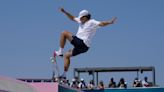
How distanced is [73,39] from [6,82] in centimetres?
487

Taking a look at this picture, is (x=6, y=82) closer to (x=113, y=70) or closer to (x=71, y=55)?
(x=71, y=55)

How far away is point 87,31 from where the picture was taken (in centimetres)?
1368

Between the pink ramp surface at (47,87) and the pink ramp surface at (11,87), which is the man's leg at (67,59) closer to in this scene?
the pink ramp surface at (47,87)

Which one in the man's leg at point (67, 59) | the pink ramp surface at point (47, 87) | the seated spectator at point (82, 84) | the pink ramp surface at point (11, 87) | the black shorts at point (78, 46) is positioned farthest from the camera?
the seated spectator at point (82, 84)

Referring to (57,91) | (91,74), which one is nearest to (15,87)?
(57,91)

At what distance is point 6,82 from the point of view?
349 inches

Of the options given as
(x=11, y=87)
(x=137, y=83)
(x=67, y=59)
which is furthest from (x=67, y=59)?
(x=137, y=83)

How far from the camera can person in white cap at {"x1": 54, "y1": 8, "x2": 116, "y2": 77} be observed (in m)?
13.6

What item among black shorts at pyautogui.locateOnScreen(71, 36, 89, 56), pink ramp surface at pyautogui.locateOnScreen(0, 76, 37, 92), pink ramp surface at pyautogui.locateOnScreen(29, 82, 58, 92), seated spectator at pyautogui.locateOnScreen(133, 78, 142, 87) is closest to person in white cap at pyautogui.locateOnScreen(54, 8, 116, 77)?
black shorts at pyautogui.locateOnScreen(71, 36, 89, 56)

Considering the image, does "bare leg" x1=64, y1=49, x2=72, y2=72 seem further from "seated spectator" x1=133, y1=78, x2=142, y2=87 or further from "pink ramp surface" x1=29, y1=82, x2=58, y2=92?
"seated spectator" x1=133, y1=78, x2=142, y2=87

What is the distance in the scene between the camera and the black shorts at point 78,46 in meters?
13.6

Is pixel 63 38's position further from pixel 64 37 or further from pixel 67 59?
pixel 67 59

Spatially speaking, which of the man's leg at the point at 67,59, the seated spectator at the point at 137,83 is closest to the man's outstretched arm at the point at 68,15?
the man's leg at the point at 67,59

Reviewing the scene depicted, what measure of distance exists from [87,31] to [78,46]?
43 centimetres
